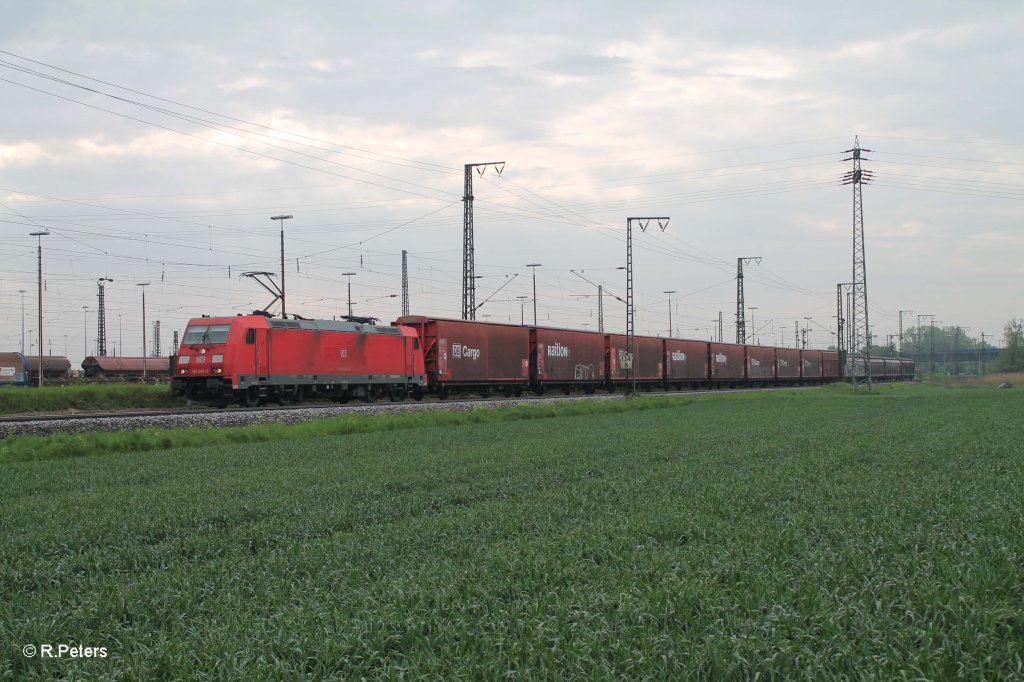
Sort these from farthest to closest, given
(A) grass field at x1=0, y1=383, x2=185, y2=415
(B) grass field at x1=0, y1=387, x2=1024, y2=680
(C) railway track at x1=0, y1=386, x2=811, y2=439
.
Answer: (A) grass field at x1=0, y1=383, x2=185, y2=415, (C) railway track at x1=0, y1=386, x2=811, y2=439, (B) grass field at x1=0, y1=387, x2=1024, y2=680

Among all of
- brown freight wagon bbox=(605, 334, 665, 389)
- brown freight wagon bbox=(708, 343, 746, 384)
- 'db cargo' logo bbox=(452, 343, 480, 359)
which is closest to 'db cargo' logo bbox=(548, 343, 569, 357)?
brown freight wagon bbox=(605, 334, 665, 389)

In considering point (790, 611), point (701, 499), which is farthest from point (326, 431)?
point (790, 611)

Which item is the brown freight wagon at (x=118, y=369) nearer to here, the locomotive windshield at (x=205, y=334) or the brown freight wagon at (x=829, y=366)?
the locomotive windshield at (x=205, y=334)

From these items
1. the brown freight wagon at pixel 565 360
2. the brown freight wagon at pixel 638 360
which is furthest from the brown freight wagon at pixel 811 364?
the brown freight wagon at pixel 565 360

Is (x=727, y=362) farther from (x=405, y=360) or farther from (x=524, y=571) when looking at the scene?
(x=524, y=571)

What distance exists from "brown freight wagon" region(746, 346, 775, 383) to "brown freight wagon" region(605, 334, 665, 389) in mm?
15552

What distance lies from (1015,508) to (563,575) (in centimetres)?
584

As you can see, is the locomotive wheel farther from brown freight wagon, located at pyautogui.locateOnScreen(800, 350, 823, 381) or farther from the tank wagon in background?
brown freight wagon, located at pyautogui.locateOnScreen(800, 350, 823, 381)

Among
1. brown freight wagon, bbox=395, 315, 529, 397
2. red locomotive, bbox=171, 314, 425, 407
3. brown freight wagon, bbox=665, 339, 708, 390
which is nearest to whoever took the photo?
red locomotive, bbox=171, 314, 425, 407

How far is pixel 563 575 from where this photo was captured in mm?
6953

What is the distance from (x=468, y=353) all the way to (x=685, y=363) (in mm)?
22840

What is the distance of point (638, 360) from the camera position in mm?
53125

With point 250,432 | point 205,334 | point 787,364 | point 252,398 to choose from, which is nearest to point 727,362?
point 787,364

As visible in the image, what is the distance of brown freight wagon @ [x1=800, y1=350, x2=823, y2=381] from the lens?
78.4 m
